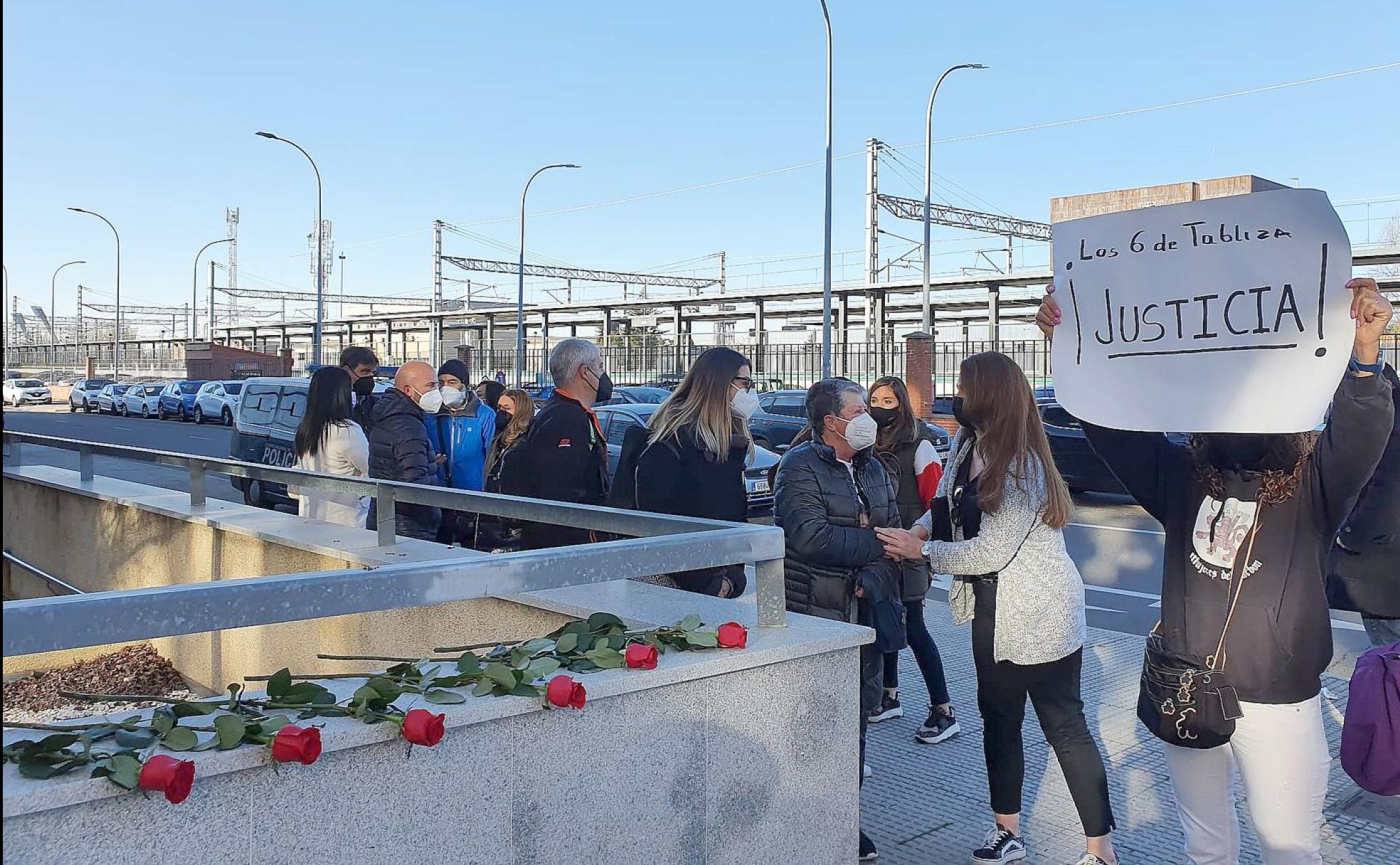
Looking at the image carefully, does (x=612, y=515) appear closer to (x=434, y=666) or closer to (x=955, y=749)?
(x=434, y=666)

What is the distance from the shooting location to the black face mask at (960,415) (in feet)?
12.3

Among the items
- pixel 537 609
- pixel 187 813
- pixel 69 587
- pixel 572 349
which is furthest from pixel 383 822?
pixel 69 587

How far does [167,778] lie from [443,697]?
24.9 inches

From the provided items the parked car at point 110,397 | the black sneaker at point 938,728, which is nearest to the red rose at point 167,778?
the black sneaker at point 938,728

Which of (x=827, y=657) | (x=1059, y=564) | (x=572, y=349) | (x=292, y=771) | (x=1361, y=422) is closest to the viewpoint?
(x=292, y=771)

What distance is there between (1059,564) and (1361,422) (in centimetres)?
127

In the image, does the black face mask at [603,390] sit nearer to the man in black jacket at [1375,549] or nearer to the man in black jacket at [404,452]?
the man in black jacket at [404,452]

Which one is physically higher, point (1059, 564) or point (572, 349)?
point (572, 349)

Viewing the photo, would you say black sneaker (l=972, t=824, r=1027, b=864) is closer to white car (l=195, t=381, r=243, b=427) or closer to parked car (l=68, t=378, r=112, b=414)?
white car (l=195, t=381, r=243, b=427)

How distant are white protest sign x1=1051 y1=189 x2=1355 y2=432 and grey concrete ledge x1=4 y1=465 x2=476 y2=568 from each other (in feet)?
5.94

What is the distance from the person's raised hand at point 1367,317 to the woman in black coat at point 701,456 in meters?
2.11

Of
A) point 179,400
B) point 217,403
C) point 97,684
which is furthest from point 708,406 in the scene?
point 179,400

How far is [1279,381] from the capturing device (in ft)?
8.88

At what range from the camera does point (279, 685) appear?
2369mm
